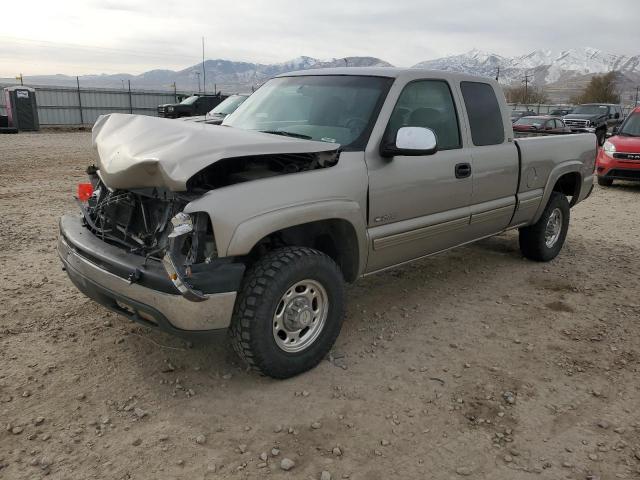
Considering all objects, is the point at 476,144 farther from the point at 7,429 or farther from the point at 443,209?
the point at 7,429

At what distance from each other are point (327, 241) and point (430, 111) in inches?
54.9

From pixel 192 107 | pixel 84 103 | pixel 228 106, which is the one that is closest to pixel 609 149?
pixel 228 106

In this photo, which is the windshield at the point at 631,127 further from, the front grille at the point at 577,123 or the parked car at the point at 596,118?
the front grille at the point at 577,123

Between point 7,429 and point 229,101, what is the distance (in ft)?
38.5

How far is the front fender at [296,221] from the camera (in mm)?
2898

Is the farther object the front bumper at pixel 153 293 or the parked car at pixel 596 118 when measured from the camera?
the parked car at pixel 596 118


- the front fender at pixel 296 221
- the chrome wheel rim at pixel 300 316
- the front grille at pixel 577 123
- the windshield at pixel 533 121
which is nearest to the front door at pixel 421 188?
the front fender at pixel 296 221

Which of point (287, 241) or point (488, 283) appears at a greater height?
point (287, 241)

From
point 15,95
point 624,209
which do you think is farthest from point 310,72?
point 15,95

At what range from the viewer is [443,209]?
425 cm

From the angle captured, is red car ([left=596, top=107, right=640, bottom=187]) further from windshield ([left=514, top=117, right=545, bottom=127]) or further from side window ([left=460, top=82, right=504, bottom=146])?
side window ([left=460, top=82, right=504, bottom=146])

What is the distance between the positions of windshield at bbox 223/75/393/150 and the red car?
9342mm

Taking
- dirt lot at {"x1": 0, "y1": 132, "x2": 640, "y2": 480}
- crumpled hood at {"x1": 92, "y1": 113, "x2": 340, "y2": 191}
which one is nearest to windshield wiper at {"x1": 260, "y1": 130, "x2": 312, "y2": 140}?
crumpled hood at {"x1": 92, "y1": 113, "x2": 340, "y2": 191}

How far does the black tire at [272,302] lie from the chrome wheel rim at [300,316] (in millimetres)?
24
